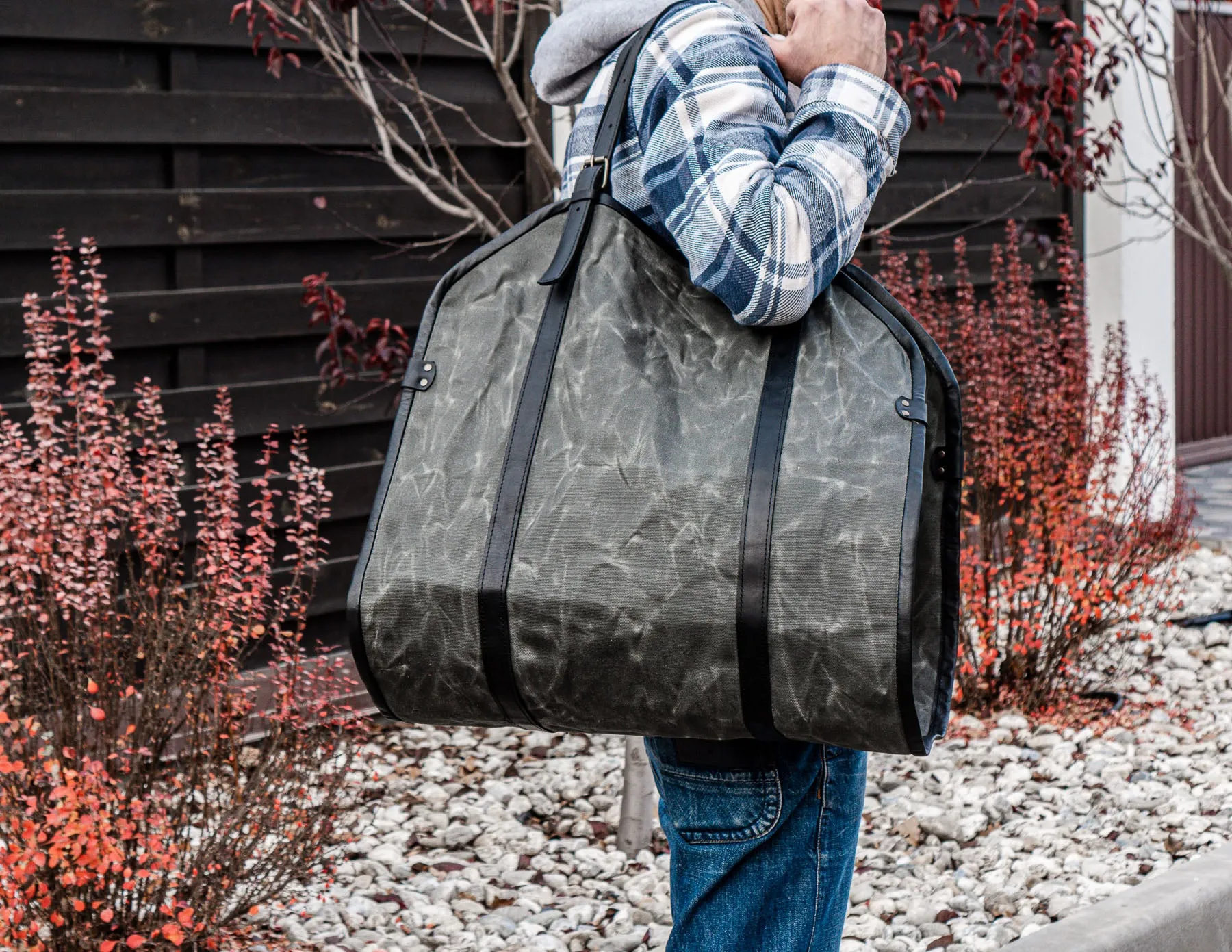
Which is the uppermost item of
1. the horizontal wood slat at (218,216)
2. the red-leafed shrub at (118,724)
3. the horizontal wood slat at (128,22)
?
the horizontal wood slat at (128,22)

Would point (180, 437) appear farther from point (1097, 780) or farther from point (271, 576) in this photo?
point (1097, 780)

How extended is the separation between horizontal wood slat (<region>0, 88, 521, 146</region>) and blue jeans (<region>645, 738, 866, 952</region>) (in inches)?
114

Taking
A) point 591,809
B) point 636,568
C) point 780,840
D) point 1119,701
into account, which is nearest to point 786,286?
point 636,568

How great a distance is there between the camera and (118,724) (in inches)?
107

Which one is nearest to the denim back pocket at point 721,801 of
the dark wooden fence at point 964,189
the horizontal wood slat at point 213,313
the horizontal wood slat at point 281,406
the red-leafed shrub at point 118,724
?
the red-leafed shrub at point 118,724

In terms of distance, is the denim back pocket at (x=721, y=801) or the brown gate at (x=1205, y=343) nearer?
the denim back pocket at (x=721, y=801)

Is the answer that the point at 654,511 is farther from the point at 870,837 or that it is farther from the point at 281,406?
the point at 281,406

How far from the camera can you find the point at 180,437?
4.09 metres

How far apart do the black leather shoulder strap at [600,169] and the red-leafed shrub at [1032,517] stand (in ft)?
8.82

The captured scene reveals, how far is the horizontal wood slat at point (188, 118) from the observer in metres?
3.77

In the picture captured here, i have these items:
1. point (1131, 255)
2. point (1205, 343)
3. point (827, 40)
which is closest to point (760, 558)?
point (827, 40)

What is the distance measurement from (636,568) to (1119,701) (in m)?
3.37

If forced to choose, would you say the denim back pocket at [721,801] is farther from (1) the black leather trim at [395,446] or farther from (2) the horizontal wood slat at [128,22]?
(2) the horizontal wood slat at [128,22]

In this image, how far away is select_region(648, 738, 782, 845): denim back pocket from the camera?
159cm
